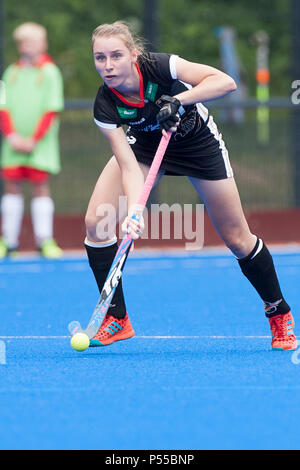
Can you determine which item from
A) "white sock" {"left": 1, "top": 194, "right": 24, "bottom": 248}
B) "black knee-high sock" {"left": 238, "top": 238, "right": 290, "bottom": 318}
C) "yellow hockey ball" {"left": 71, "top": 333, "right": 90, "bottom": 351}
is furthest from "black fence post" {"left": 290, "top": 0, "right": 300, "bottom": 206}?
"yellow hockey ball" {"left": 71, "top": 333, "right": 90, "bottom": 351}

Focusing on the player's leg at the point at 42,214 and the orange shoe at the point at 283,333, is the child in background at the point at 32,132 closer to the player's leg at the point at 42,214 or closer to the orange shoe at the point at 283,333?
the player's leg at the point at 42,214

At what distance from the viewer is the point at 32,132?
940 centimetres

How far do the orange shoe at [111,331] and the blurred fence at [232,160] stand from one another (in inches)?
221

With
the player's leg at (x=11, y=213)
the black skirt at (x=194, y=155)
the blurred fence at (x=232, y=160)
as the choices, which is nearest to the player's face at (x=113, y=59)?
the black skirt at (x=194, y=155)

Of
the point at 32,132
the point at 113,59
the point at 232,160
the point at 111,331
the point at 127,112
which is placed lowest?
the point at 111,331

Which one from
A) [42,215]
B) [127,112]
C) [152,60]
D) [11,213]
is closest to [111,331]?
[127,112]

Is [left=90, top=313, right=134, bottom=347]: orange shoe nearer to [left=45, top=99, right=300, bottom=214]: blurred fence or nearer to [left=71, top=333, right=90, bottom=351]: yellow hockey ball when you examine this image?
[left=71, top=333, right=90, bottom=351]: yellow hockey ball

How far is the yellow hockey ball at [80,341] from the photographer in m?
4.84

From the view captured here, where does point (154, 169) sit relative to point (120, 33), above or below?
below

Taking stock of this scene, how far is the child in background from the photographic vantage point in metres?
9.23

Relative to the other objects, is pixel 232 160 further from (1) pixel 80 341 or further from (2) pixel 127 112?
(1) pixel 80 341

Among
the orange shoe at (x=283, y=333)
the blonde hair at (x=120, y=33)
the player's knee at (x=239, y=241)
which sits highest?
the blonde hair at (x=120, y=33)

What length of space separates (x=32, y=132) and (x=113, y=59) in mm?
4714

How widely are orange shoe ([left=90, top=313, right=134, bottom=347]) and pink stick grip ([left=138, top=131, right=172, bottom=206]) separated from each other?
0.68 metres
